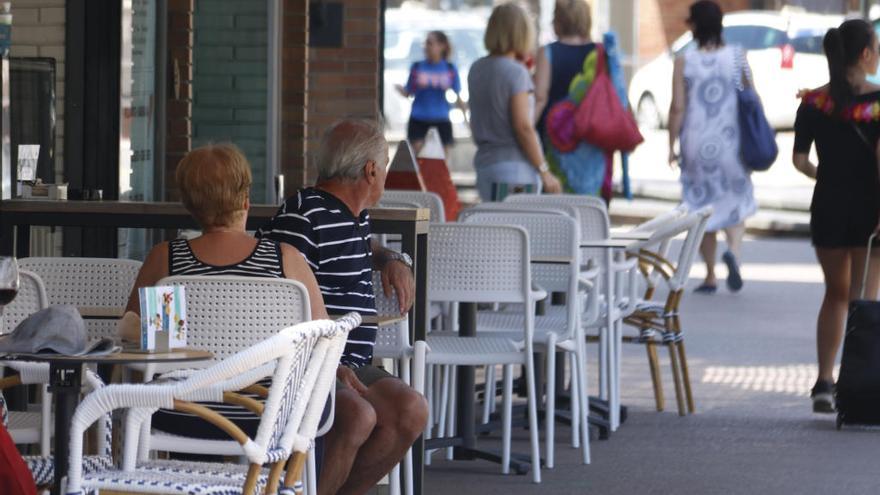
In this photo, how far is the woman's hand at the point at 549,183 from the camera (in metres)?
10.4

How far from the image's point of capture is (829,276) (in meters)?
8.88

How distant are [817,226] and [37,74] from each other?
351 cm

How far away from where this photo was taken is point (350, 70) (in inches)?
490

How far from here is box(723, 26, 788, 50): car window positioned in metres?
25.7

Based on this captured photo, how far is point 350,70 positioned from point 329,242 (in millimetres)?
6708

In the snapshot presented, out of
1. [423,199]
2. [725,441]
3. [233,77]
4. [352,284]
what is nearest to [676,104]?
[233,77]

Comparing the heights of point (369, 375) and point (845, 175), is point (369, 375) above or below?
below

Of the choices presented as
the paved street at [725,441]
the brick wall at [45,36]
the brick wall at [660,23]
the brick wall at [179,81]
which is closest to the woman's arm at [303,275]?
the paved street at [725,441]

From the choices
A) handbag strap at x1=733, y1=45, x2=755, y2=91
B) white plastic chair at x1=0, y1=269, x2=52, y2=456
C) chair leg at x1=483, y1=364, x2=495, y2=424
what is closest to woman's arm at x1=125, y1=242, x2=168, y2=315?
white plastic chair at x1=0, y1=269, x2=52, y2=456

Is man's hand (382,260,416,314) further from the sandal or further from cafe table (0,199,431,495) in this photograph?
the sandal

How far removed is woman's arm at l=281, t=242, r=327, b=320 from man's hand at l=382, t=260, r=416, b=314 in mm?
943

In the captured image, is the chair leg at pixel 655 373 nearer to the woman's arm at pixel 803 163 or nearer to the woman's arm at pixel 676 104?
the woman's arm at pixel 803 163

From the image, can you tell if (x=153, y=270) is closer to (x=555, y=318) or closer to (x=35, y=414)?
(x=35, y=414)

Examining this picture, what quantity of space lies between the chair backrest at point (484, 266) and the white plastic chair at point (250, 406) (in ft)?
7.87
